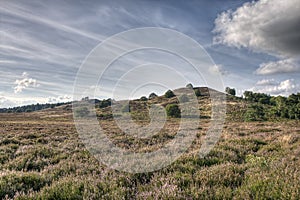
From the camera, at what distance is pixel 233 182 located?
478 cm

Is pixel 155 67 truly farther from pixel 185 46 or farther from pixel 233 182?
pixel 233 182

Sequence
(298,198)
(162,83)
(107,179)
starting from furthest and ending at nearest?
(162,83), (107,179), (298,198)

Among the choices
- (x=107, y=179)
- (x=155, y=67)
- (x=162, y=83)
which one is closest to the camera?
(x=107, y=179)

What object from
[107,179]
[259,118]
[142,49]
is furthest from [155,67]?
[259,118]

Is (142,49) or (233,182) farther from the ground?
(142,49)

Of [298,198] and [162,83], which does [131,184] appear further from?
[162,83]

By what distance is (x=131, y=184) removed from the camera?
15.7ft

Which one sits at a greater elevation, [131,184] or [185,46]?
[185,46]

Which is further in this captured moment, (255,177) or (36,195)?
(255,177)

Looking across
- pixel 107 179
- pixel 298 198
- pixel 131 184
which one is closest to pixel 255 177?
pixel 298 198

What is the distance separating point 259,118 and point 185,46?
55393 mm

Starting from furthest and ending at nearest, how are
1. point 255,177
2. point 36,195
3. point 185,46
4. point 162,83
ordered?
point 162,83
point 185,46
point 255,177
point 36,195

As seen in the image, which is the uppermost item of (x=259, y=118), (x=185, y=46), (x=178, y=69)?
(x=185, y=46)

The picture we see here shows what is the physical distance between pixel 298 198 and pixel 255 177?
3.56ft
